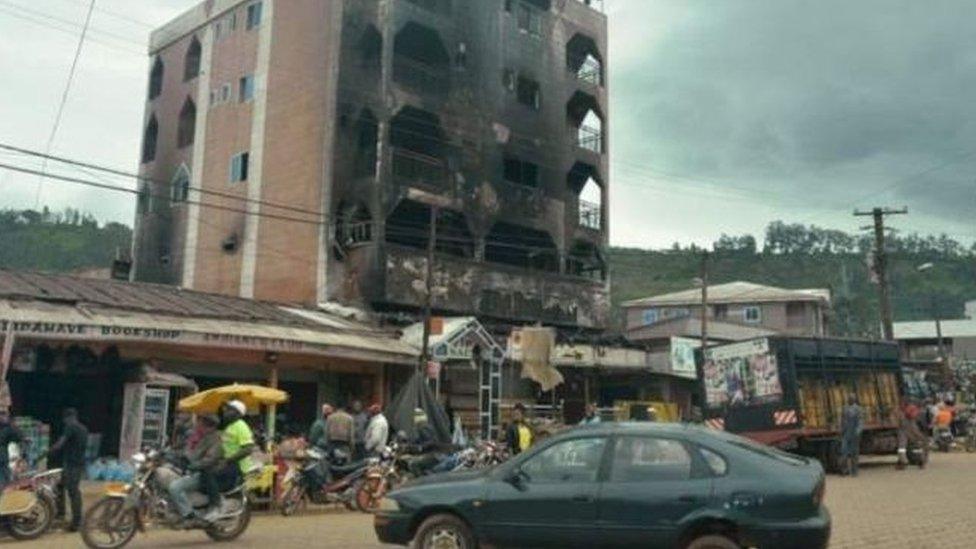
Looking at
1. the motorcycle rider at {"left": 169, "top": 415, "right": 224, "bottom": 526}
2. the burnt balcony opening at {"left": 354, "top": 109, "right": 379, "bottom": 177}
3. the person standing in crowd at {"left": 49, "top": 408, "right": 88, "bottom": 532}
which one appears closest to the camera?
the motorcycle rider at {"left": 169, "top": 415, "right": 224, "bottom": 526}

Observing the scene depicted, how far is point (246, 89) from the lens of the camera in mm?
35875

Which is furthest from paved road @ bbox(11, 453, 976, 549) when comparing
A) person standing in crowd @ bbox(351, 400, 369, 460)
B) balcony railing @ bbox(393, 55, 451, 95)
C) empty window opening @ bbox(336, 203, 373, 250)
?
balcony railing @ bbox(393, 55, 451, 95)

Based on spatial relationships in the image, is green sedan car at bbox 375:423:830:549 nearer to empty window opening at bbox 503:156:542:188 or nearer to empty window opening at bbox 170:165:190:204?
empty window opening at bbox 503:156:542:188

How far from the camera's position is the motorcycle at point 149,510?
10.6 meters

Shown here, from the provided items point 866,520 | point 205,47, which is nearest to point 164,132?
point 205,47

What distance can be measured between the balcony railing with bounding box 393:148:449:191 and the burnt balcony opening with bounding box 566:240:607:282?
834 centimetres

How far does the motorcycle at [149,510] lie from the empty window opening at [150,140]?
31.9 metres

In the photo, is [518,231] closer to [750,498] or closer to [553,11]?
[553,11]

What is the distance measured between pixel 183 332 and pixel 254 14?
805 inches

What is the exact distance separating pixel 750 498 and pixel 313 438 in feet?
36.8

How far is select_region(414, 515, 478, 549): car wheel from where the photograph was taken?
870cm

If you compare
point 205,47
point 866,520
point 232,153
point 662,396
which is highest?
point 205,47

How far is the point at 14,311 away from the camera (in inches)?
667

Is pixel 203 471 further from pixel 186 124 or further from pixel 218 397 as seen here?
pixel 186 124
